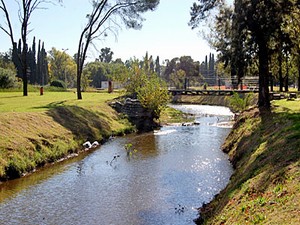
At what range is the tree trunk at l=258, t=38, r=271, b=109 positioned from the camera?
2223cm

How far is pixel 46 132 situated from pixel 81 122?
532cm

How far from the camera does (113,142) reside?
24.8 metres

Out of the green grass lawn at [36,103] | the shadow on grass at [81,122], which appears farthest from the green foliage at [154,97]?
the shadow on grass at [81,122]

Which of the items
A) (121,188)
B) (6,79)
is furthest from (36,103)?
(6,79)

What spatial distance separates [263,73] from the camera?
23078 mm

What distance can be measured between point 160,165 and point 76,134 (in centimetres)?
762

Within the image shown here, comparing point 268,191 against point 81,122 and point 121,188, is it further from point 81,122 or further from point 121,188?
point 81,122

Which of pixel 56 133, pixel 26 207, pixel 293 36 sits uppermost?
pixel 293 36

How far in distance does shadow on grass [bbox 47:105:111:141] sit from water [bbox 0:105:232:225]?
2705 mm

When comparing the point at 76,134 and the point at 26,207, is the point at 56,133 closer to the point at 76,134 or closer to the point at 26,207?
the point at 76,134

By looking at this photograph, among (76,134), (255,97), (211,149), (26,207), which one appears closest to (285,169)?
(26,207)

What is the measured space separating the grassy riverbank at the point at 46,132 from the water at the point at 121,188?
817mm

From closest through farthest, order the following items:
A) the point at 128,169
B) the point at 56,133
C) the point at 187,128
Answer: the point at 128,169 → the point at 56,133 → the point at 187,128

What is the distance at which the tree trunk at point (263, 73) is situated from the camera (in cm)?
2223
